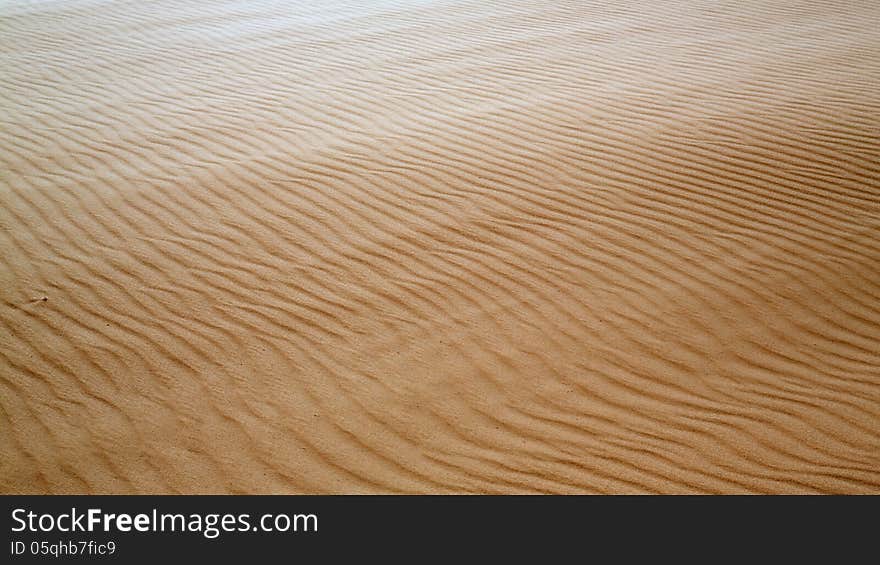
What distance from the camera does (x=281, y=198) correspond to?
6.53 meters

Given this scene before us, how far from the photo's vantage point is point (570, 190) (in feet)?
21.6

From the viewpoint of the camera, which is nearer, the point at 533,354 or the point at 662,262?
the point at 533,354

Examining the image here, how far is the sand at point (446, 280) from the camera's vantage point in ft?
13.1

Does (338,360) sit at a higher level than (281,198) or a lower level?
lower

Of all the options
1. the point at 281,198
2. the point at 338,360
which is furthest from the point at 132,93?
the point at 338,360

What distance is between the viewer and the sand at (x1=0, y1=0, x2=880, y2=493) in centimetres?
401

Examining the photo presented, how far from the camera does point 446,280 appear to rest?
5.42 metres

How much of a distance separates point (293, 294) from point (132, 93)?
17.5ft

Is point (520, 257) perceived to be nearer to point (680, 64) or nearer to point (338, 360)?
point (338, 360)
